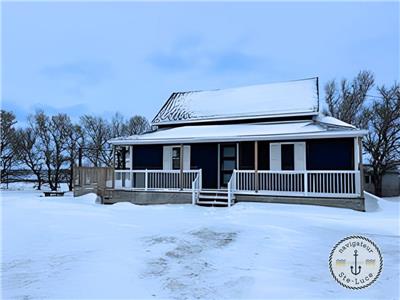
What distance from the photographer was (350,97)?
28.3 m

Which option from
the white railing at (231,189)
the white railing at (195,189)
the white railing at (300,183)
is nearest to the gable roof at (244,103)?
the white railing at (300,183)

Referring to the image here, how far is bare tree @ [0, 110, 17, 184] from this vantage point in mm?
26453

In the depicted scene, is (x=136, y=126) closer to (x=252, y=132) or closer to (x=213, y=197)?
(x=252, y=132)

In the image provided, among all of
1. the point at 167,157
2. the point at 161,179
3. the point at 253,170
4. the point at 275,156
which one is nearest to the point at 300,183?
the point at 275,156

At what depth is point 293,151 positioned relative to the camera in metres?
14.0

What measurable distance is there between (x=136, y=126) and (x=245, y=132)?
2370 cm

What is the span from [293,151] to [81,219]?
915cm

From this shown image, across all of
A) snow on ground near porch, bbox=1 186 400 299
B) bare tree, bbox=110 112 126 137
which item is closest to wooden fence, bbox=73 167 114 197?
snow on ground near porch, bbox=1 186 400 299

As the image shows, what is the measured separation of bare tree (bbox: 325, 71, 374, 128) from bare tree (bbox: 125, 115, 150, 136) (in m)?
19.1

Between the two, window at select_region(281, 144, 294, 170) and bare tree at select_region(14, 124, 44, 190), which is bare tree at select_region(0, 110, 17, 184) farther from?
window at select_region(281, 144, 294, 170)

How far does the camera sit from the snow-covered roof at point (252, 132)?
12336mm

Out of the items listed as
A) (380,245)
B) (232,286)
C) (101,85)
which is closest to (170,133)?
(380,245)

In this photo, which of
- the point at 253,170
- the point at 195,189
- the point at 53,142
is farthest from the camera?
the point at 53,142

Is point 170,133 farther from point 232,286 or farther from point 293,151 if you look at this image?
point 232,286
